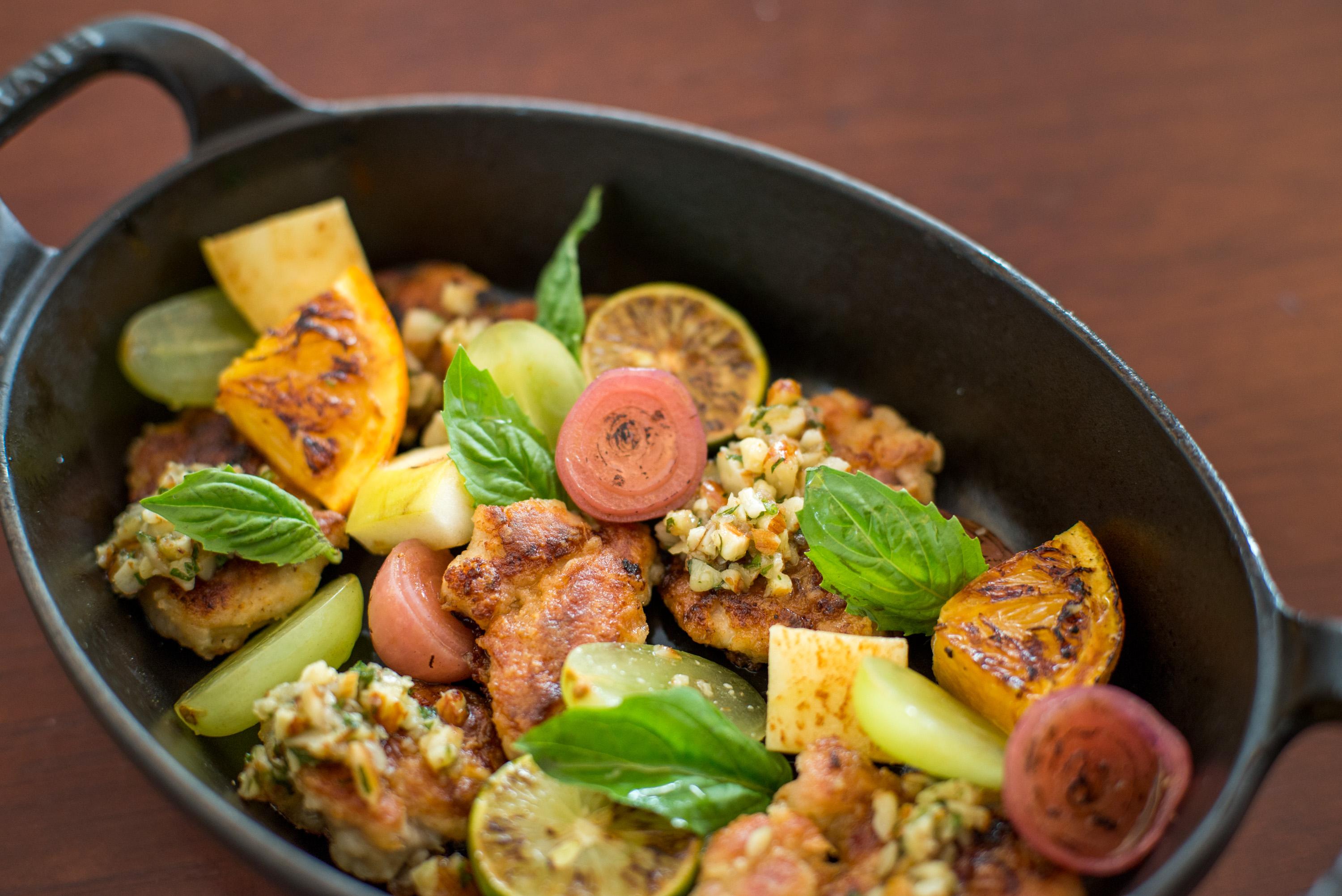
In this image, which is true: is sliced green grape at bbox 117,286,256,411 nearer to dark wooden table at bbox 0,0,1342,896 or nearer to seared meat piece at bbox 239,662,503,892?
dark wooden table at bbox 0,0,1342,896

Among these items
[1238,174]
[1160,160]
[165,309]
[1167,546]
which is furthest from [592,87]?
[1167,546]

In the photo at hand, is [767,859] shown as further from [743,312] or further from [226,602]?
[743,312]

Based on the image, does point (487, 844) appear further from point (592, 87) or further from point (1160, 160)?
point (1160, 160)

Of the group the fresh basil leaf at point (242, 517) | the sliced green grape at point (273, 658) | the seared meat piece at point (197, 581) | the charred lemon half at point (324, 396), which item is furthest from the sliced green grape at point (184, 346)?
the sliced green grape at point (273, 658)

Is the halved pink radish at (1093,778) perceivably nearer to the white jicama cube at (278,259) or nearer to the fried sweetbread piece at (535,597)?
the fried sweetbread piece at (535,597)

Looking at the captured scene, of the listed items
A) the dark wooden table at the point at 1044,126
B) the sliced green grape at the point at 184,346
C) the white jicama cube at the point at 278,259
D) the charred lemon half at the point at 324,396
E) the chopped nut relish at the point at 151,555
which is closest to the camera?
the chopped nut relish at the point at 151,555

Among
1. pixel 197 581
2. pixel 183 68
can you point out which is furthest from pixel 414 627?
pixel 183 68
